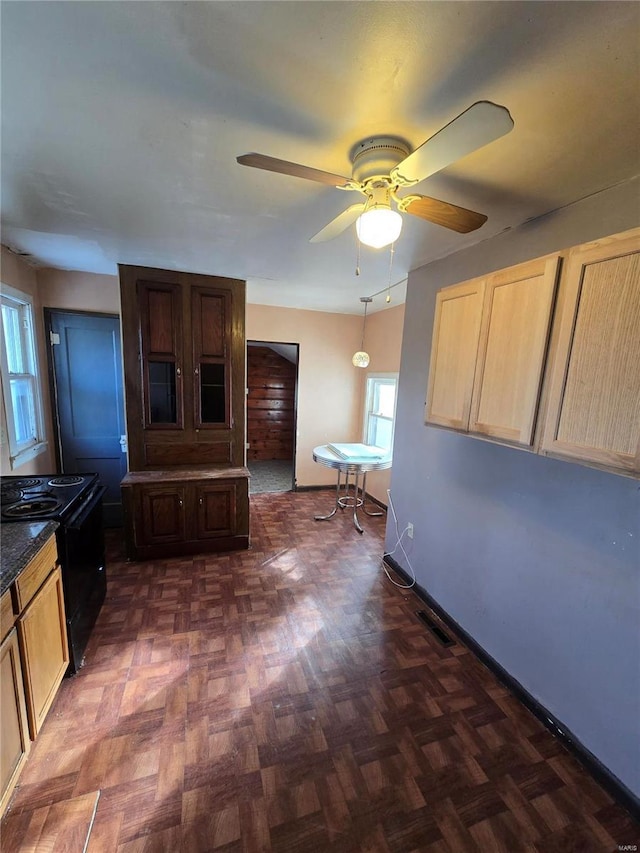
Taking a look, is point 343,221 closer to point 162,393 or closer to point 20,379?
point 162,393

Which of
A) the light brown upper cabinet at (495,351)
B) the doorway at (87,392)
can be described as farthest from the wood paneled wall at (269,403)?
the light brown upper cabinet at (495,351)

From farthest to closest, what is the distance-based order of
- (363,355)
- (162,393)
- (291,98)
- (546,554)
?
1. (363,355)
2. (162,393)
3. (546,554)
4. (291,98)

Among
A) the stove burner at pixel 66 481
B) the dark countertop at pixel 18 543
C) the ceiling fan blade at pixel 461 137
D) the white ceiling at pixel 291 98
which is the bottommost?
the dark countertop at pixel 18 543

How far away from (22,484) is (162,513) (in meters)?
1.01

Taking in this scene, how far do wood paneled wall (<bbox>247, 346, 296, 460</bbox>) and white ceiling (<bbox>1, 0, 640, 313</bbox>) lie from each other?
415 centimetres

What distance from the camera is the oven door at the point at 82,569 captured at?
169cm

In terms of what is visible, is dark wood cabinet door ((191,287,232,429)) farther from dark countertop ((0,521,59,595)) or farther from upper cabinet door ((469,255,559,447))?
upper cabinet door ((469,255,559,447))

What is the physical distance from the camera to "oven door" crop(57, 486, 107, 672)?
5.54ft

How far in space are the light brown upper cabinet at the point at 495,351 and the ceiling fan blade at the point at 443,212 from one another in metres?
0.28

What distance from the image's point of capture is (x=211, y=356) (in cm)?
300

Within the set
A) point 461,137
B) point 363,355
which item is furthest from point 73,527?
point 363,355

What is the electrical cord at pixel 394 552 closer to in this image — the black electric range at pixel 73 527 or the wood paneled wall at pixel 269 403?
the black electric range at pixel 73 527

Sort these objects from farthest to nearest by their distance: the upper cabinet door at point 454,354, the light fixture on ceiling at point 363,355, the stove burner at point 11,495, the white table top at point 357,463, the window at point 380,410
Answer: the window at point 380,410 → the light fixture on ceiling at point 363,355 → the white table top at point 357,463 → the stove burner at point 11,495 → the upper cabinet door at point 454,354

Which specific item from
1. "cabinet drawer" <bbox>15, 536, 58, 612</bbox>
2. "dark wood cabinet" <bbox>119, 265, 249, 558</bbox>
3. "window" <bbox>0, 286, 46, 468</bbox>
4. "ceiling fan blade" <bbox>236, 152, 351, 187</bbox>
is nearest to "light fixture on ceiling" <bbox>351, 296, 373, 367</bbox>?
"dark wood cabinet" <bbox>119, 265, 249, 558</bbox>
